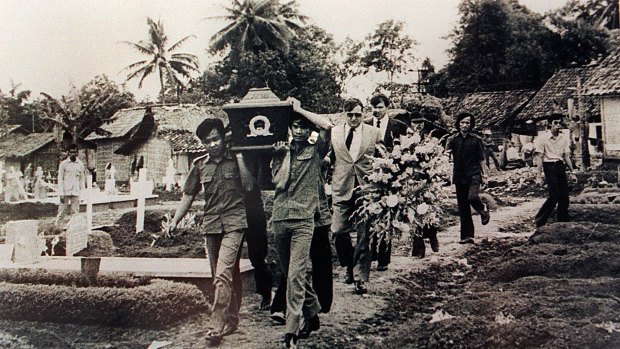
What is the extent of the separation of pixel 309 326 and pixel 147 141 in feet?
9.07

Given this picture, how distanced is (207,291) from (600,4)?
4366 millimetres

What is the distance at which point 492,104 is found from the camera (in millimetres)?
4238

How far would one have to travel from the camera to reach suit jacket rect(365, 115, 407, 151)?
15.2 feet

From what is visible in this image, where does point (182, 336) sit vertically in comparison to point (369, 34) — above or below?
below

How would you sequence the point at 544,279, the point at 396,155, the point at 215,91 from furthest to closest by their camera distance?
the point at 215,91, the point at 396,155, the point at 544,279

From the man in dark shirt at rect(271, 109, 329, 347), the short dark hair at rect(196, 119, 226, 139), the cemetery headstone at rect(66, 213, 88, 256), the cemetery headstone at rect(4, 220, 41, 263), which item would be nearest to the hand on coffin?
the man in dark shirt at rect(271, 109, 329, 347)

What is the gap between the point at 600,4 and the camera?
4145 millimetres

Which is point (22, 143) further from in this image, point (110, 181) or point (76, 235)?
point (76, 235)

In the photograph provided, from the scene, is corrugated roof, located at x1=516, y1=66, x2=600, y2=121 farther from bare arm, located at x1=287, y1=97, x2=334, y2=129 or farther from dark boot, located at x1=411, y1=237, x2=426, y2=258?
bare arm, located at x1=287, y1=97, x2=334, y2=129

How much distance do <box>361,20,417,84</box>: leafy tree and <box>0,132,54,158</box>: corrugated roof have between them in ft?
11.4

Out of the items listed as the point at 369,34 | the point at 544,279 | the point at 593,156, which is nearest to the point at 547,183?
the point at 593,156

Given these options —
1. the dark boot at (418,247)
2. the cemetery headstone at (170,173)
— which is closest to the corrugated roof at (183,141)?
the cemetery headstone at (170,173)

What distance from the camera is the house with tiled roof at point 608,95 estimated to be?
373 centimetres

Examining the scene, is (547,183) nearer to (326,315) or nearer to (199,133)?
(326,315)
